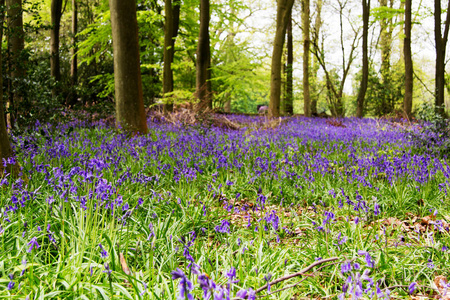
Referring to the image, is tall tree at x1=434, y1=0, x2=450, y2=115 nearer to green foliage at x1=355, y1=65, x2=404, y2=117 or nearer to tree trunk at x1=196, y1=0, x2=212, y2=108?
green foliage at x1=355, y1=65, x2=404, y2=117

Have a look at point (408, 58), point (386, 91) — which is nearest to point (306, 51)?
point (408, 58)

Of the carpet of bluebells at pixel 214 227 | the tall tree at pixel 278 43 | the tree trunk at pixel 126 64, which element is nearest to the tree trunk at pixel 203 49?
the tall tree at pixel 278 43

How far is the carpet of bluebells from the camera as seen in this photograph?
71.7 inches

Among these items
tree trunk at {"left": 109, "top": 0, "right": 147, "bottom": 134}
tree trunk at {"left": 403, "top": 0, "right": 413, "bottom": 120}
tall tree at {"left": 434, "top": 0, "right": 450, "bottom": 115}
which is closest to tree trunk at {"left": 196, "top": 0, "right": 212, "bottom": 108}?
tree trunk at {"left": 109, "top": 0, "right": 147, "bottom": 134}

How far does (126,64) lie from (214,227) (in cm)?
538

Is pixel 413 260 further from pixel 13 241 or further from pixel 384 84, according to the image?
pixel 384 84

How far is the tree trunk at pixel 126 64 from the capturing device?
703 cm

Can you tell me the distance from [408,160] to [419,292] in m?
3.38

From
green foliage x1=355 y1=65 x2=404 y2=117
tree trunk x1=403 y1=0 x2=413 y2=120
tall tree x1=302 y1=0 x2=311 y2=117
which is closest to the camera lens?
tree trunk x1=403 y1=0 x2=413 y2=120

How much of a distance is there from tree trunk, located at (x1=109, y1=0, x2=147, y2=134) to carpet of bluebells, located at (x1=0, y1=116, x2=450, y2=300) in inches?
29.7

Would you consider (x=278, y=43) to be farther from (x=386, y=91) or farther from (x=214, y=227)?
(x=386, y=91)

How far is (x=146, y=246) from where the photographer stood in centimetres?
248

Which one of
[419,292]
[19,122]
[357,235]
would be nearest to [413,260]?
[419,292]

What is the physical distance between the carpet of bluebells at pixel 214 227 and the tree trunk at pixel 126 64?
753mm
